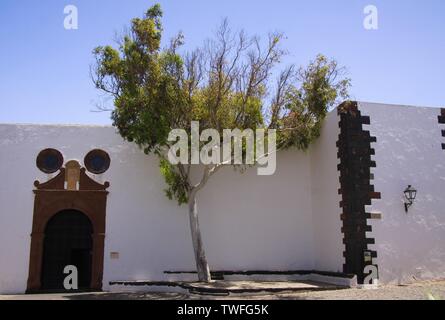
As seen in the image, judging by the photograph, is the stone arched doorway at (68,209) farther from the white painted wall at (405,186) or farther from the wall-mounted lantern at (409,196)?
the wall-mounted lantern at (409,196)

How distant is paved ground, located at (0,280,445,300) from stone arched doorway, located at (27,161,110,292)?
740 mm

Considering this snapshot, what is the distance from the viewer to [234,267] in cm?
1312

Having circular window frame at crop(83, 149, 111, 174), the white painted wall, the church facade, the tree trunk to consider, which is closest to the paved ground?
the white painted wall

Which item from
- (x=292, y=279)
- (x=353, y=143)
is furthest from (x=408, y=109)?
(x=292, y=279)

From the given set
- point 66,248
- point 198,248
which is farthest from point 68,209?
point 198,248

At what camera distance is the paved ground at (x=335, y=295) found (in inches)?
378

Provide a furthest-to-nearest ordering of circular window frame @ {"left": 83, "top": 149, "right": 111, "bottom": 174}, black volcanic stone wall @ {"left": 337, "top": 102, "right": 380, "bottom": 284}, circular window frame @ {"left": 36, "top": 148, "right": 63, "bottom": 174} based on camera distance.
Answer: circular window frame @ {"left": 83, "top": 149, "right": 111, "bottom": 174}
circular window frame @ {"left": 36, "top": 148, "right": 63, "bottom": 174}
black volcanic stone wall @ {"left": 337, "top": 102, "right": 380, "bottom": 284}

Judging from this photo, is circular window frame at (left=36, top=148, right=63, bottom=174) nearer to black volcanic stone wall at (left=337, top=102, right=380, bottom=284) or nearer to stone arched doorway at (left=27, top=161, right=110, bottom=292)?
stone arched doorway at (left=27, top=161, right=110, bottom=292)

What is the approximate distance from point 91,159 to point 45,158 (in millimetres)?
1160

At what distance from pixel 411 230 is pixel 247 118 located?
4.77m

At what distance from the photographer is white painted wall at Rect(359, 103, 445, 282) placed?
1184 centimetres

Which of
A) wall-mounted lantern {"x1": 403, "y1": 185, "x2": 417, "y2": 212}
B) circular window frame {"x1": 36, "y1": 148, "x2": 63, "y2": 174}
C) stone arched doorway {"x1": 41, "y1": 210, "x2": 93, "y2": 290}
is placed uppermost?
circular window frame {"x1": 36, "y1": 148, "x2": 63, "y2": 174}

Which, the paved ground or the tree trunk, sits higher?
the tree trunk

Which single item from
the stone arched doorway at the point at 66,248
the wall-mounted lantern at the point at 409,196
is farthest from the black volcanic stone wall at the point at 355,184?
the stone arched doorway at the point at 66,248
